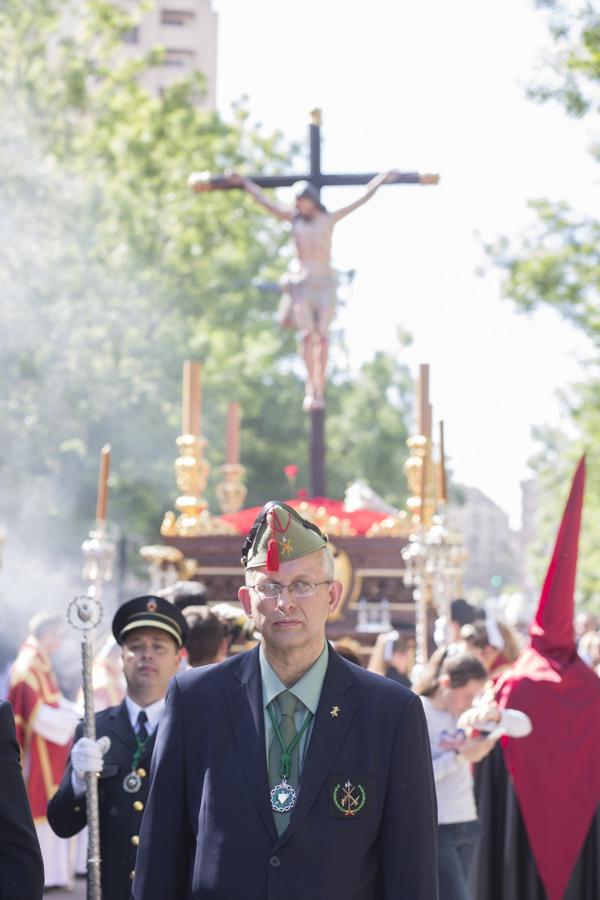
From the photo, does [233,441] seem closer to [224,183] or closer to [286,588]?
[224,183]

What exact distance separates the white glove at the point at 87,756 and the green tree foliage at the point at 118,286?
1856 centimetres

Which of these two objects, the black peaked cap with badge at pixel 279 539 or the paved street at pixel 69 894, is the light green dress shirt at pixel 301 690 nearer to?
the black peaked cap with badge at pixel 279 539

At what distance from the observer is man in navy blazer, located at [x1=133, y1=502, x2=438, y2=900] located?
3346mm

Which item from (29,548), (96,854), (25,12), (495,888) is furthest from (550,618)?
(25,12)

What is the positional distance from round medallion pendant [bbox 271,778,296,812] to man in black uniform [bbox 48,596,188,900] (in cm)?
127

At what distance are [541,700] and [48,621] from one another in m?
3.98

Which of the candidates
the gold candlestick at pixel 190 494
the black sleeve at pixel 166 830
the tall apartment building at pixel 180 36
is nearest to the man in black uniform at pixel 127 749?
the black sleeve at pixel 166 830

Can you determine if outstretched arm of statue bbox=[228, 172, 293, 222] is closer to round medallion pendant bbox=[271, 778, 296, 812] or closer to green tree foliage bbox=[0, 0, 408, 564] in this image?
round medallion pendant bbox=[271, 778, 296, 812]

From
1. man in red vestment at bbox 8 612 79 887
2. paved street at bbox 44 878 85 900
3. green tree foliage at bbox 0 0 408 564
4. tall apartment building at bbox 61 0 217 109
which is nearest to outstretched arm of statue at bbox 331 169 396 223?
man in red vestment at bbox 8 612 79 887

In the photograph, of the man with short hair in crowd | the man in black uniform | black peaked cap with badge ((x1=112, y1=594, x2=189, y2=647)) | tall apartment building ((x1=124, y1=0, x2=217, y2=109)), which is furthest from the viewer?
tall apartment building ((x1=124, y1=0, x2=217, y2=109))

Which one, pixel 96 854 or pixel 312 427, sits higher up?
pixel 312 427

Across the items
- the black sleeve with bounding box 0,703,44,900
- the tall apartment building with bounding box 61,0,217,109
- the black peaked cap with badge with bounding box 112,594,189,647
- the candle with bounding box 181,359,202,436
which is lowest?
the black sleeve with bounding box 0,703,44,900

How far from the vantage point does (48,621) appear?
984cm

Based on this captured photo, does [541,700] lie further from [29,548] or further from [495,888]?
[29,548]
